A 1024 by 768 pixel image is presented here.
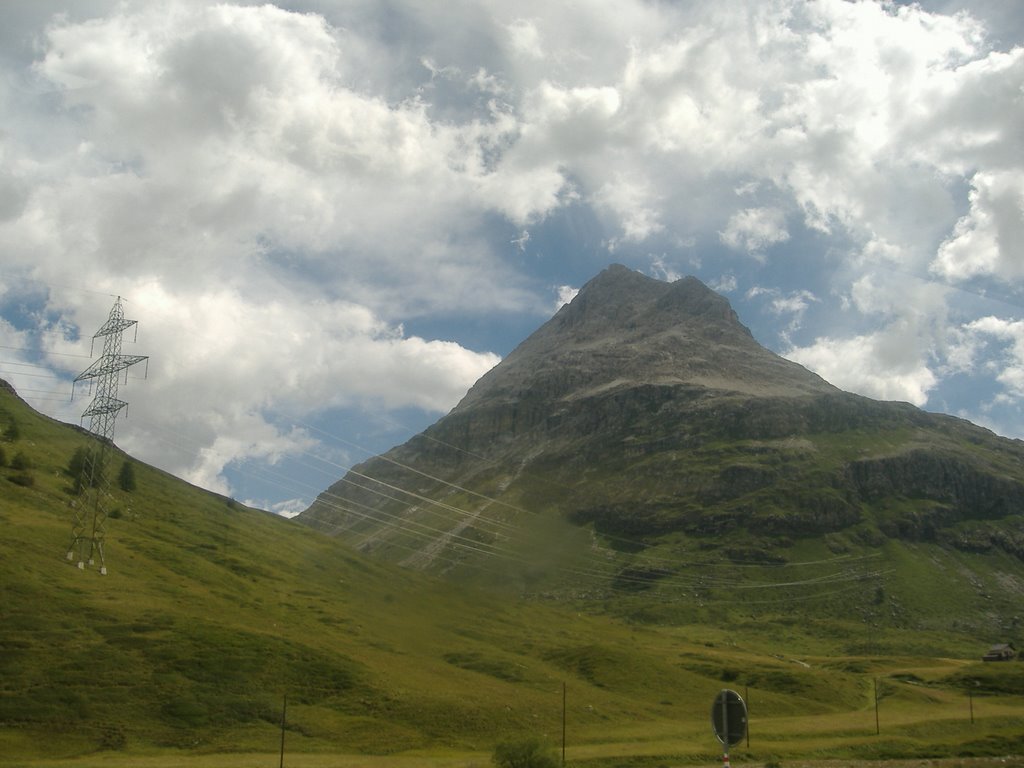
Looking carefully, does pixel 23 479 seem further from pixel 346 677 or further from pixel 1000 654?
pixel 1000 654

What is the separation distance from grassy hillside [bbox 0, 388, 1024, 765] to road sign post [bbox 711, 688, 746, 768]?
50.5 meters

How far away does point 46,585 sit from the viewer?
4464 inches

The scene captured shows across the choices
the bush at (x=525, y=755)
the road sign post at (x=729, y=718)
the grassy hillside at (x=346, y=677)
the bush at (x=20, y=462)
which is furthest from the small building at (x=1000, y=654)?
the bush at (x=20, y=462)

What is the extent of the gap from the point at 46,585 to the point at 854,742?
10864 centimetres

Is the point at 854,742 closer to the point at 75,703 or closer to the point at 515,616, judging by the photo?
the point at 75,703

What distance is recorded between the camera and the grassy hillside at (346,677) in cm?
8194

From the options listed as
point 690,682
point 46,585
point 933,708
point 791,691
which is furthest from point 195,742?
point 933,708

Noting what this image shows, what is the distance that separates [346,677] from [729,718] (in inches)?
3455

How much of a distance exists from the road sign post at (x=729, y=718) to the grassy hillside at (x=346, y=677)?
166 feet

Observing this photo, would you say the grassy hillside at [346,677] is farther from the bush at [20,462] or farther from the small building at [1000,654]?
the small building at [1000,654]

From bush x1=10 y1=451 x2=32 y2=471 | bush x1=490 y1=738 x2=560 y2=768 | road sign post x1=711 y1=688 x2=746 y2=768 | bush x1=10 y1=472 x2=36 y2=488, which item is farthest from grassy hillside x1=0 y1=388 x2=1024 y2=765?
road sign post x1=711 y1=688 x2=746 y2=768

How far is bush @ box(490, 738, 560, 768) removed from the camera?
184 feet

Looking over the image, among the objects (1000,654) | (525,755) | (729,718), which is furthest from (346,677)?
(1000,654)

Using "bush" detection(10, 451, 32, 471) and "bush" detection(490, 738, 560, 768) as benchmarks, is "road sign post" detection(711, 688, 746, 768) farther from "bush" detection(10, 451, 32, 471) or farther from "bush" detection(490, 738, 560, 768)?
"bush" detection(10, 451, 32, 471)
